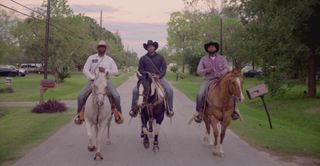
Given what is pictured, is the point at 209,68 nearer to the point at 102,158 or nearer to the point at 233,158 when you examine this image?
the point at 233,158

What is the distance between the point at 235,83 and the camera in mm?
11594

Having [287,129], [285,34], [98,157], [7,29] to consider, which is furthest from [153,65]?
[7,29]

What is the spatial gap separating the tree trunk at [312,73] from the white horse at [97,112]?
2551cm

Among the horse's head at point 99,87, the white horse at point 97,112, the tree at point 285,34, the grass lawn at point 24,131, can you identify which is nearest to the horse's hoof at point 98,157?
the white horse at point 97,112

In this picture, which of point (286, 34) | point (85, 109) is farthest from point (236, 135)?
point (286, 34)

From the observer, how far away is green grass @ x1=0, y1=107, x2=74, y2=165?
12.3 metres

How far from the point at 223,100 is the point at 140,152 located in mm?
2393

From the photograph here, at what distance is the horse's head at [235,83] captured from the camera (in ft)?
37.8

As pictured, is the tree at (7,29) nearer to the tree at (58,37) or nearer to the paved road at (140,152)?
the tree at (58,37)

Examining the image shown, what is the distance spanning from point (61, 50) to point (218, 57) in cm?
4621

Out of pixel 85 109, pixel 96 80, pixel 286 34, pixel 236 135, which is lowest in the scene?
pixel 236 135

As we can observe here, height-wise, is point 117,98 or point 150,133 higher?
point 117,98

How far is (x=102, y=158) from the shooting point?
1113cm

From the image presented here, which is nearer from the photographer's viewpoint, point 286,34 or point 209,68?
point 209,68
